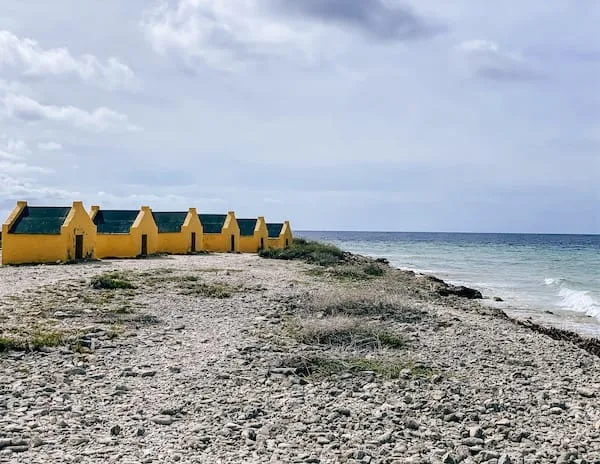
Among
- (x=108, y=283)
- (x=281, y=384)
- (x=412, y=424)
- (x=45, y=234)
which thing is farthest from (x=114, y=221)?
(x=412, y=424)

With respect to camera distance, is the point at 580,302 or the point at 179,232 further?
the point at 179,232

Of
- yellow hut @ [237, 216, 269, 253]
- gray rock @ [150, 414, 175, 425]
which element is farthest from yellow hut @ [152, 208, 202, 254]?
gray rock @ [150, 414, 175, 425]

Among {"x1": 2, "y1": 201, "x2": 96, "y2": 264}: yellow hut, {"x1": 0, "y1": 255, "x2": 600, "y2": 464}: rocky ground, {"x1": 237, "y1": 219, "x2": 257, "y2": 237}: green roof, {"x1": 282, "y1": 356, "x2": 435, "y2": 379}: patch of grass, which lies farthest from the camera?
{"x1": 237, "y1": 219, "x2": 257, "y2": 237}: green roof

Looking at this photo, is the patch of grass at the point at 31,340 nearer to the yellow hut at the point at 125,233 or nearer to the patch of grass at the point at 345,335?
the patch of grass at the point at 345,335

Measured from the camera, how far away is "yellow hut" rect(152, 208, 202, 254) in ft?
117

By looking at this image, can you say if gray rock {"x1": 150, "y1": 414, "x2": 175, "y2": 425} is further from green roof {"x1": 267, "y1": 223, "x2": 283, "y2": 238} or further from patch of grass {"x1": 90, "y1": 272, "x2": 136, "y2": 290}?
green roof {"x1": 267, "y1": 223, "x2": 283, "y2": 238}

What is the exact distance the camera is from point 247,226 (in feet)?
135

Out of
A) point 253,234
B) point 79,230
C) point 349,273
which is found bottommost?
point 349,273

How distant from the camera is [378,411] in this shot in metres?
7.95

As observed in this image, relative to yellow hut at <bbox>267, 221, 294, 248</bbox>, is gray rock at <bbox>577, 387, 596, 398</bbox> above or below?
below

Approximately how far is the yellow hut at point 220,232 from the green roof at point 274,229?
2.97m

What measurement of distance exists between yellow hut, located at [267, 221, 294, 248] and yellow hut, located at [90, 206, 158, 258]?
9.42 m

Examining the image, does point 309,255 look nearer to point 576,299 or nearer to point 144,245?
point 144,245

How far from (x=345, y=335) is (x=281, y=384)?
10.4ft
